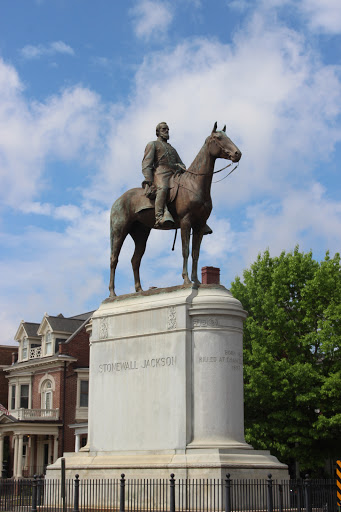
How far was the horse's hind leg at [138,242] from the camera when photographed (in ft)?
70.3

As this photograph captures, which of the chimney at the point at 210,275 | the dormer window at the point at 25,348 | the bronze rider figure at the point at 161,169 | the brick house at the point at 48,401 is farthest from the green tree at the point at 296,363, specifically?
the dormer window at the point at 25,348

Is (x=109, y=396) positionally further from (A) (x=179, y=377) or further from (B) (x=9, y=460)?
(B) (x=9, y=460)

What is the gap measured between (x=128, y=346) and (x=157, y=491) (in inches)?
152

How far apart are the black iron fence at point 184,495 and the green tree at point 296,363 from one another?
16289mm

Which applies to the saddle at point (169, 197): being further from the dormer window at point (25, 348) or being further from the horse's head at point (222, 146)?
the dormer window at point (25, 348)

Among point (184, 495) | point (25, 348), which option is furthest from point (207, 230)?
point (25, 348)

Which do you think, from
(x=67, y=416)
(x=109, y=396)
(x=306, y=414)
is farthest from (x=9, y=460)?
(x=109, y=396)

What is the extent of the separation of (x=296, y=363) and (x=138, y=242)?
16625 millimetres

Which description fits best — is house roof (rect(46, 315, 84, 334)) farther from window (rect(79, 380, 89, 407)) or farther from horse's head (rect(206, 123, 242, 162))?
horse's head (rect(206, 123, 242, 162))

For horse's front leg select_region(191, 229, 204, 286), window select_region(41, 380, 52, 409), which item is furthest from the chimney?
horse's front leg select_region(191, 229, 204, 286)

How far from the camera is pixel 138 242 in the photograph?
2156cm

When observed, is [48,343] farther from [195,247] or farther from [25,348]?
[195,247]

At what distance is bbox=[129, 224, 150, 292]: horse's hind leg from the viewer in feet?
70.3

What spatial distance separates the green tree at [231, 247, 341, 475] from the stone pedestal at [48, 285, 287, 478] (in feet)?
55.4
